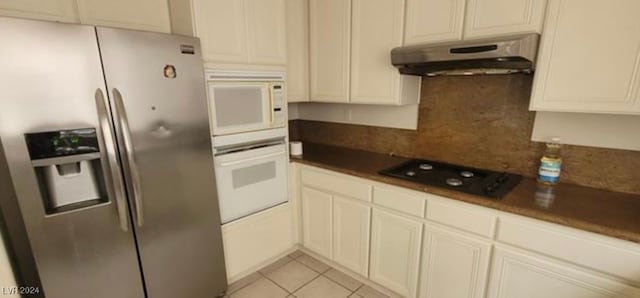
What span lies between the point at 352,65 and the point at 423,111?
64 centimetres

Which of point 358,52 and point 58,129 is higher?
point 358,52

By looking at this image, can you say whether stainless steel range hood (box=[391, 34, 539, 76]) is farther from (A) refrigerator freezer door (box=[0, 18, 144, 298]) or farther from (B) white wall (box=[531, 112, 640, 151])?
(A) refrigerator freezer door (box=[0, 18, 144, 298])

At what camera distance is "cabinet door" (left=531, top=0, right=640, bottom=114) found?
3.95ft

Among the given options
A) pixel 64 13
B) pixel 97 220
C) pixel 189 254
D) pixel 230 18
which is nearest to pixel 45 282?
pixel 97 220

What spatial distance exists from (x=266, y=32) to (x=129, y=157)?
1199 mm

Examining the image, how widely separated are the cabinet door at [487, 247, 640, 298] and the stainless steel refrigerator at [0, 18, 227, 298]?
1705 millimetres

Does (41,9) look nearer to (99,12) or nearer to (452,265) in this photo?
(99,12)

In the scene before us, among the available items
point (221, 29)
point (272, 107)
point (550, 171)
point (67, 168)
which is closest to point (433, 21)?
point (550, 171)

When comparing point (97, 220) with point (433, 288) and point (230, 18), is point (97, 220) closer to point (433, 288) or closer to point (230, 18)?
point (230, 18)

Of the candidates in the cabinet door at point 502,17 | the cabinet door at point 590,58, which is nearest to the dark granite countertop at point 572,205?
the cabinet door at point 590,58

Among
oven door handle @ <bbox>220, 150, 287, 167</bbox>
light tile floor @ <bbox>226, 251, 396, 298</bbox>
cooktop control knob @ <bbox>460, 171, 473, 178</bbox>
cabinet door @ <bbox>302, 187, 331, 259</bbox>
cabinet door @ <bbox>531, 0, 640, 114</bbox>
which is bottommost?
light tile floor @ <bbox>226, 251, 396, 298</bbox>

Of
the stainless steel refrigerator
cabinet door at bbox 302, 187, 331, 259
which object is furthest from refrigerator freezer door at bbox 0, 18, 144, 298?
cabinet door at bbox 302, 187, 331, 259

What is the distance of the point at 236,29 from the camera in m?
1.85

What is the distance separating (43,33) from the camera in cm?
114
